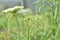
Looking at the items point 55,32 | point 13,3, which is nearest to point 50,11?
point 55,32

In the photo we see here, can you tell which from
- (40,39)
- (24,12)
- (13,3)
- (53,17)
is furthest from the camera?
(13,3)

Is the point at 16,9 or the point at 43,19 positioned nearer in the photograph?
the point at 16,9

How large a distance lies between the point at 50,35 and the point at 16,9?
30.1 inches

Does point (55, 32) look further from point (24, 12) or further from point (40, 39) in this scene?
point (24, 12)

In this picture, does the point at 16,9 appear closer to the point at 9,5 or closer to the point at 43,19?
the point at 43,19

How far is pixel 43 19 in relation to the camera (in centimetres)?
210

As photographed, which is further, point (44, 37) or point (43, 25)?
point (43, 25)

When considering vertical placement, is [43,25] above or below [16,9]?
below

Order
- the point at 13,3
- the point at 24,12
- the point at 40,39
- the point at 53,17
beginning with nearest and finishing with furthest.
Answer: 1. the point at 24,12
2. the point at 53,17
3. the point at 40,39
4. the point at 13,3

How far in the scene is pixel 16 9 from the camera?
1279 millimetres

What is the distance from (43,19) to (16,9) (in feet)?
2.80

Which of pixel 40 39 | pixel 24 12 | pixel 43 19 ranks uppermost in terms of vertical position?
pixel 24 12

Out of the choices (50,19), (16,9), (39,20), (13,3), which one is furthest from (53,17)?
(13,3)

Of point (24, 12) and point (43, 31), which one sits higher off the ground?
point (24, 12)
